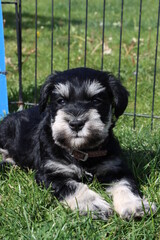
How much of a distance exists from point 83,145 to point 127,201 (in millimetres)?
495

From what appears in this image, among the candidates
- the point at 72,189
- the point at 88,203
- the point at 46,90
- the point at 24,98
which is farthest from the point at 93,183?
the point at 24,98

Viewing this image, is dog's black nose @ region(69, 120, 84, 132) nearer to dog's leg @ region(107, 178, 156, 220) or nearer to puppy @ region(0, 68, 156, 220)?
puppy @ region(0, 68, 156, 220)

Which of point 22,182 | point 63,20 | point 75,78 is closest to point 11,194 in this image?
point 22,182

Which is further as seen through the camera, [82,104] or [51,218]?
[82,104]

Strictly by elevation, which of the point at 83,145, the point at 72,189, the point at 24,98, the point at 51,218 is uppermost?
the point at 83,145

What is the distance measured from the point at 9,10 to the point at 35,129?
10.2m

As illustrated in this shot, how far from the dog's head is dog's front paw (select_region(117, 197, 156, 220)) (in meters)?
0.51

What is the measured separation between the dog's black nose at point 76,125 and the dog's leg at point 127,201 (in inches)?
22.9

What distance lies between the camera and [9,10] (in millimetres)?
13250

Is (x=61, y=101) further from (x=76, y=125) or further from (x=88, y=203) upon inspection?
(x=88, y=203)

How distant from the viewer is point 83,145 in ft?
9.80

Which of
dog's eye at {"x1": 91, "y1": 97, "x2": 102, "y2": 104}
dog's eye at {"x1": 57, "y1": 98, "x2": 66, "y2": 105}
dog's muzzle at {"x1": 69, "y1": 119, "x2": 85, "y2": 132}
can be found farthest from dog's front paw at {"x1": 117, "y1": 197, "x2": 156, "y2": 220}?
dog's eye at {"x1": 57, "y1": 98, "x2": 66, "y2": 105}

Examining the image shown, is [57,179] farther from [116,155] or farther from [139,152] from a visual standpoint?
[139,152]

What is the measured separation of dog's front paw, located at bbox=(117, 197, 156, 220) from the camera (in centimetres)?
282
